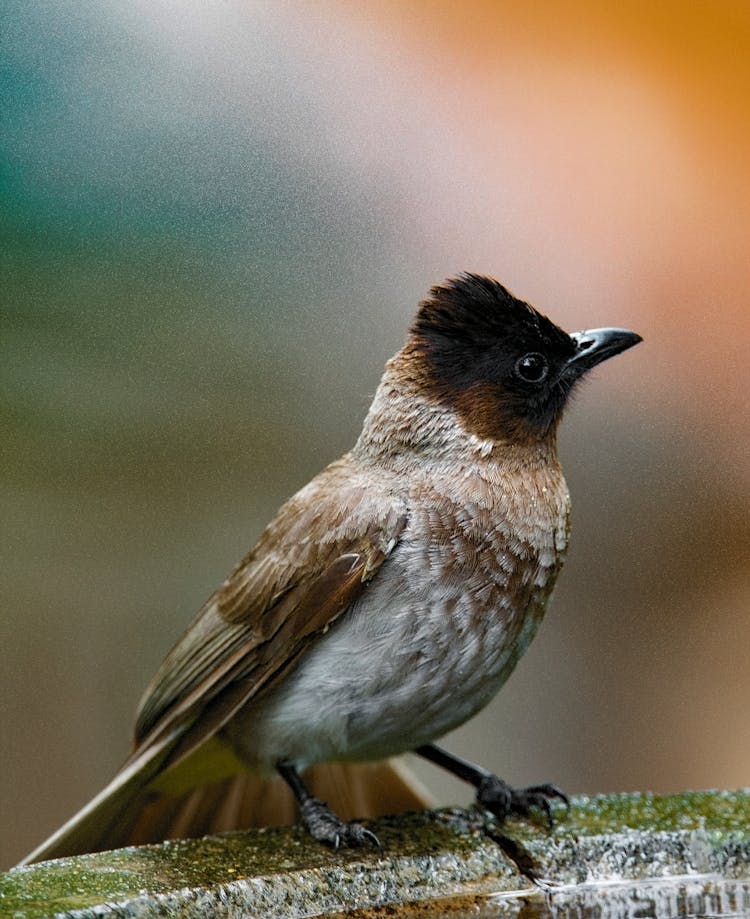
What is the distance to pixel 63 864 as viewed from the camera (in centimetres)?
211

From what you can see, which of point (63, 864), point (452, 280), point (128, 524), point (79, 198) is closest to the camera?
point (63, 864)

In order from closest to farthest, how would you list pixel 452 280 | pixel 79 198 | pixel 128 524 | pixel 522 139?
pixel 452 280, pixel 79 198, pixel 128 524, pixel 522 139

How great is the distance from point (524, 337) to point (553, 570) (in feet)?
1.63

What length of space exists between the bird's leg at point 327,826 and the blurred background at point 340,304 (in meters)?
1.35

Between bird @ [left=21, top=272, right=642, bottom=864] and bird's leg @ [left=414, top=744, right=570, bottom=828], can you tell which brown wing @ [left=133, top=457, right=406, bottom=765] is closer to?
bird @ [left=21, top=272, right=642, bottom=864]

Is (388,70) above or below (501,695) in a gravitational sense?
above

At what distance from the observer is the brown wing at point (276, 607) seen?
2426 millimetres

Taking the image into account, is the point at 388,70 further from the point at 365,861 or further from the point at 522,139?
the point at 365,861

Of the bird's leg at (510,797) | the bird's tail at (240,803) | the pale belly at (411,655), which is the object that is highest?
the pale belly at (411,655)

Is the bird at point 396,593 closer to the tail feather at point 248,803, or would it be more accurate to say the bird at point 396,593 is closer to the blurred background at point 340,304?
the tail feather at point 248,803

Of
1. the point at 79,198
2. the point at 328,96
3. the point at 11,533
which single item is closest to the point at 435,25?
the point at 328,96

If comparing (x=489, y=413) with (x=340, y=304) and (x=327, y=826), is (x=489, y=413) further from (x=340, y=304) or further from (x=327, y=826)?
(x=340, y=304)

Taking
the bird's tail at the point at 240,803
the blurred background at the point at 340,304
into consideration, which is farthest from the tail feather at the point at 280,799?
the blurred background at the point at 340,304

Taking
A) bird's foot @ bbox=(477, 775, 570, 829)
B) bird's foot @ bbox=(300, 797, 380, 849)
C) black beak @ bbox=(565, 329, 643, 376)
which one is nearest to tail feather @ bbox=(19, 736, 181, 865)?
bird's foot @ bbox=(300, 797, 380, 849)
